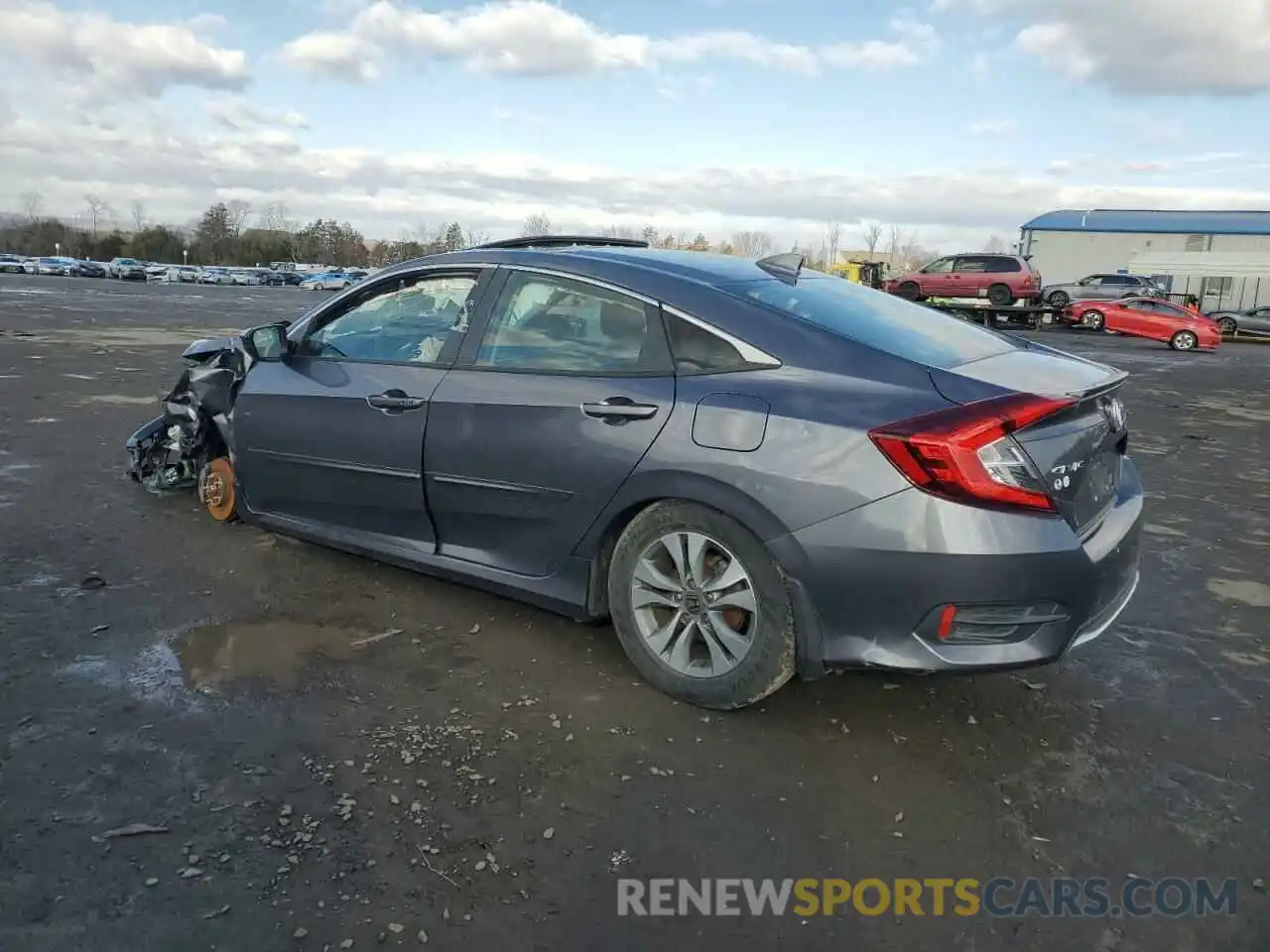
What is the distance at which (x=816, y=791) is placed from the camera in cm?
281

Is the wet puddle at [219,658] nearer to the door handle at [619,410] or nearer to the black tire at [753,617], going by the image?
the black tire at [753,617]

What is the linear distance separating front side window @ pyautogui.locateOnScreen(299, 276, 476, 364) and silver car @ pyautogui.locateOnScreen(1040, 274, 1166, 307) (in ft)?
101

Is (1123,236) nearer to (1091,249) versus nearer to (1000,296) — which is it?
(1091,249)

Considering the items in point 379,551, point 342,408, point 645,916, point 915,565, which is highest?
point 342,408

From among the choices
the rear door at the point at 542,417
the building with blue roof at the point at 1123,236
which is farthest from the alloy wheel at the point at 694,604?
the building with blue roof at the point at 1123,236

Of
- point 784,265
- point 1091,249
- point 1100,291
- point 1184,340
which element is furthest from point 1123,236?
point 784,265

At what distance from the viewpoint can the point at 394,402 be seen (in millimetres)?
3955

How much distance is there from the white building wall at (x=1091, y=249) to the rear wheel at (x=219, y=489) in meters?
64.3

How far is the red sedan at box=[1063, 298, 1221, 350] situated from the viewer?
2675 cm

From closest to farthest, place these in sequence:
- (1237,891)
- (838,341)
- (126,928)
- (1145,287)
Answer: (126,928) → (1237,891) → (838,341) → (1145,287)

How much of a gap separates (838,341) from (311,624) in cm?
241

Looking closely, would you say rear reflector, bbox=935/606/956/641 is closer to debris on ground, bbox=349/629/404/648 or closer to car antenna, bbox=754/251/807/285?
car antenna, bbox=754/251/807/285

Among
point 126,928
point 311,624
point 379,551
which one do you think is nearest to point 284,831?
point 126,928

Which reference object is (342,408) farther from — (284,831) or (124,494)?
(124,494)
